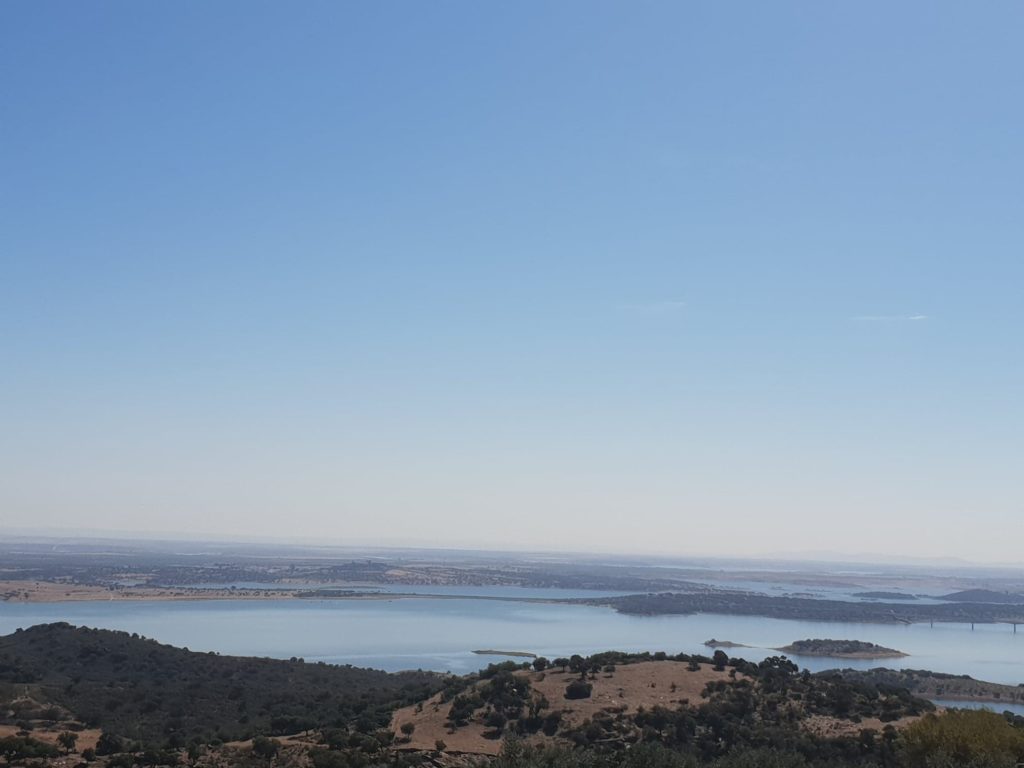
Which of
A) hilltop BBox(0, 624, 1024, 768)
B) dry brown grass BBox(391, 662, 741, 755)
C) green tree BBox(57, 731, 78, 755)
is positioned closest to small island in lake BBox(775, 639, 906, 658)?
hilltop BBox(0, 624, 1024, 768)

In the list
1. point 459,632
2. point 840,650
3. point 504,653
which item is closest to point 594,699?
point 504,653

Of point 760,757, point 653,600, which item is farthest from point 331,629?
point 760,757

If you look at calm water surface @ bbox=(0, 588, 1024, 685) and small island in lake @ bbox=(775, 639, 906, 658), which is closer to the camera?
calm water surface @ bbox=(0, 588, 1024, 685)

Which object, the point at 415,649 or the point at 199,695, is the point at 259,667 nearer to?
the point at 199,695

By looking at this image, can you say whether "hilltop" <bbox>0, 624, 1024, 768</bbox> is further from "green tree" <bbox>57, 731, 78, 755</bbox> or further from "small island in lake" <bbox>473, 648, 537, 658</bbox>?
"small island in lake" <bbox>473, 648, 537, 658</bbox>

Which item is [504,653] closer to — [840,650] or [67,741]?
[840,650]
